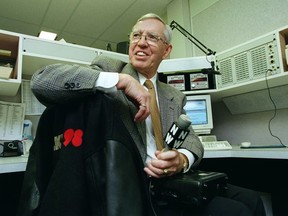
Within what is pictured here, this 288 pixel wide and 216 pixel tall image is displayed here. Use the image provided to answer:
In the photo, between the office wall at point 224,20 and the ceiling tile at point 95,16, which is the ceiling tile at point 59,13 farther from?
the office wall at point 224,20

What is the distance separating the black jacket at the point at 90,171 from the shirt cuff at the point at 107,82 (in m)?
0.09

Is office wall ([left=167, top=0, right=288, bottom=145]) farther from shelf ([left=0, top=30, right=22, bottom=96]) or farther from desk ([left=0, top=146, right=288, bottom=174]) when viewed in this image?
shelf ([left=0, top=30, right=22, bottom=96])

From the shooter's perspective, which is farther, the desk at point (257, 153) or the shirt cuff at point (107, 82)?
the desk at point (257, 153)

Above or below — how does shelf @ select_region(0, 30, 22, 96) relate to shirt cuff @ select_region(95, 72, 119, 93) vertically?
above

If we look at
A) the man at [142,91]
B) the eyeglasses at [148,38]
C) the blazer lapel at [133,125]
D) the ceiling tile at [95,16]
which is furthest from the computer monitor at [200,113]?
the ceiling tile at [95,16]

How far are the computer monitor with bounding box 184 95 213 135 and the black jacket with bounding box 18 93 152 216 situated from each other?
1.30 meters

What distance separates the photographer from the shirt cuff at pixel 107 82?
0.72 metres

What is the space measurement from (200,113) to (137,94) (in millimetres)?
1211

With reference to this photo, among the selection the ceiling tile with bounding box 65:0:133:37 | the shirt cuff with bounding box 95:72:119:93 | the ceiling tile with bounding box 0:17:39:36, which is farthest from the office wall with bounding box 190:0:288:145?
the ceiling tile with bounding box 0:17:39:36

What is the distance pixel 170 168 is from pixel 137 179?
216mm

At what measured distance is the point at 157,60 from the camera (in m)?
1.22

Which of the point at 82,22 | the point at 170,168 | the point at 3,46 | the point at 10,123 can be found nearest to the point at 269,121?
the point at 170,168

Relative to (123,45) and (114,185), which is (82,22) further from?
(114,185)

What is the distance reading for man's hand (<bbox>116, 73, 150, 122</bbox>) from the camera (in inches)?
29.2
